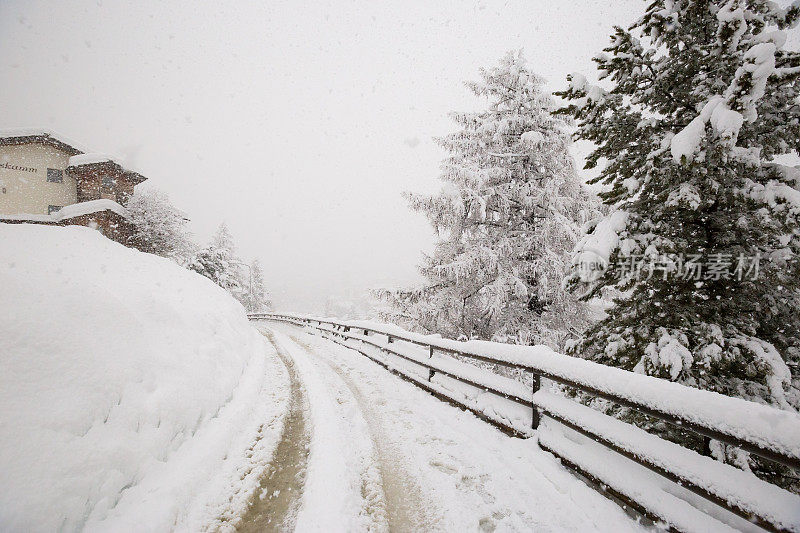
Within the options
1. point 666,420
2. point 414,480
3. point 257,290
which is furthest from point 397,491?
point 257,290

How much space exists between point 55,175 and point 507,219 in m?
38.0

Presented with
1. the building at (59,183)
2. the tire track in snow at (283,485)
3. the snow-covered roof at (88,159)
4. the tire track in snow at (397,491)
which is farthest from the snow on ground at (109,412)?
the snow-covered roof at (88,159)

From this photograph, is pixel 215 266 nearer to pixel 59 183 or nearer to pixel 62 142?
pixel 59 183

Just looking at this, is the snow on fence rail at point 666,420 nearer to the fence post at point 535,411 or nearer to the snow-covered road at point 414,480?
the fence post at point 535,411

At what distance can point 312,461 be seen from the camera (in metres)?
3.88

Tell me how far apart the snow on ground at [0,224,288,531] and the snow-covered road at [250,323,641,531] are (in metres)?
0.49

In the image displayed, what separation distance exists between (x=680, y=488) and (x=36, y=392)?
634cm

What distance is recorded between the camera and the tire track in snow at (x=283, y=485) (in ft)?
9.67

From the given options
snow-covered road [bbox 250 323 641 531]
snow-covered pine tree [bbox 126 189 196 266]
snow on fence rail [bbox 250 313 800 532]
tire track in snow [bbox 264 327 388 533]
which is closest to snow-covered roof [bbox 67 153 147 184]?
snow-covered pine tree [bbox 126 189 196 266]

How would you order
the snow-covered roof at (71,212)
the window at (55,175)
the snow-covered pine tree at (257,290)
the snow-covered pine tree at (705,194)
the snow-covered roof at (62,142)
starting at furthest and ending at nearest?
the snow-covered pine tree at (257,290) < the window at (55,175) < the snow-covered roof at (62,142) < the snow-covered roof at (71,212) < the snow-covered pine tree at (705,194)

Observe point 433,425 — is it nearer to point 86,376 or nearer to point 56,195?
point 86,376

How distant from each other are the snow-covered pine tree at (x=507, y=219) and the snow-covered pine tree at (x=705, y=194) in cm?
438

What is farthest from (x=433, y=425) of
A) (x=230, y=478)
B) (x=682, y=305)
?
(x=682, y=305)

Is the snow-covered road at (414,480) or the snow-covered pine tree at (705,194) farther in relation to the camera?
the snow-covered pine tree at (705,194)
